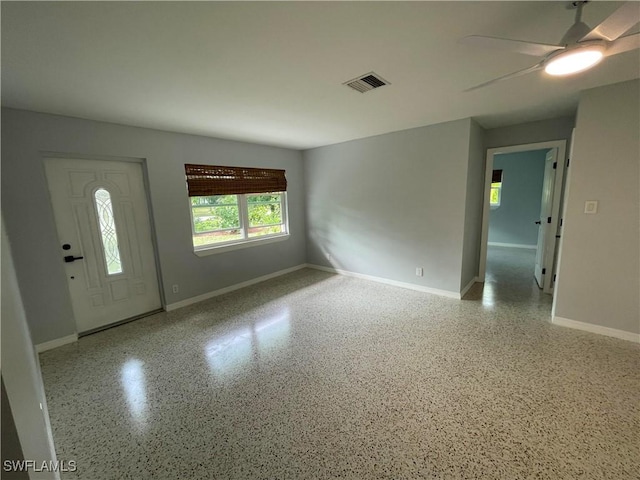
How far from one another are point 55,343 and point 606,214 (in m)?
5.67

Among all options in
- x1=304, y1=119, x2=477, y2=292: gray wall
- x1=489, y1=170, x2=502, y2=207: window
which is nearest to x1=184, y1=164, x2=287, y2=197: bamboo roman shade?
x1=304, y1=119, x2=477, y2=292: gray wall

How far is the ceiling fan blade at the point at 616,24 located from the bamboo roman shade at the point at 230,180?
3863mm

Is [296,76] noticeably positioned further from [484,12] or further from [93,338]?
[93,338]

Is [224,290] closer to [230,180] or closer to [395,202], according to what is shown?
[230,180]

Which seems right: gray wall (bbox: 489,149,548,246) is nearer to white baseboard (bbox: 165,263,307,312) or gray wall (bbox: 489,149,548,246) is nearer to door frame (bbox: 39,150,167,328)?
white baseboard (bbox: 165,263,307,312)

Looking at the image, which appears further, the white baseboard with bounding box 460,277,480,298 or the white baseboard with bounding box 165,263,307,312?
the white baseboard with bounding box 460,277,480,298

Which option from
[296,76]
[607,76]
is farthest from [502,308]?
[296,76]

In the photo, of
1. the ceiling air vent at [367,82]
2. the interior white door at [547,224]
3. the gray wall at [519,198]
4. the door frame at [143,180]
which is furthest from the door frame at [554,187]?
Result: the door frame at [143,180]

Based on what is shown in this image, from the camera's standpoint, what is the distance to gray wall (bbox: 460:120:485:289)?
3414 mm

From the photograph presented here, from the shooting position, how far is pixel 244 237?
173 inches

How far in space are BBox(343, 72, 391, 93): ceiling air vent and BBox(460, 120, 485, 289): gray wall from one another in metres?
1.77

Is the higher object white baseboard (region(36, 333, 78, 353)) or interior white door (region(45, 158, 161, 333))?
interior white door (region(45, 158, 161, 333))

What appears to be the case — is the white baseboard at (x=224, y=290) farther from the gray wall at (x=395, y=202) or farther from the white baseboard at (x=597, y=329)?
the white baseboard at (x=597, y=329)

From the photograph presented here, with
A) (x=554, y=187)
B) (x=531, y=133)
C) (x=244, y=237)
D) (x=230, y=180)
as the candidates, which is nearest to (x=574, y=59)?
(x=531, y=133)
